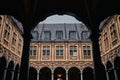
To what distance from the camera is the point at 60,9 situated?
22.1ft

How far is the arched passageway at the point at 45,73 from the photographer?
2195 centimetres

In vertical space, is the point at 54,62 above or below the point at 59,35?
below

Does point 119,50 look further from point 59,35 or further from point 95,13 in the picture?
point 59,35

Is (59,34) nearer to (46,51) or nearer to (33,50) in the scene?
(46,51)

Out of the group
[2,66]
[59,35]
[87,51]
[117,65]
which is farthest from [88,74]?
[2,66]

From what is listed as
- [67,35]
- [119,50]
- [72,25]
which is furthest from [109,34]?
[72,25]

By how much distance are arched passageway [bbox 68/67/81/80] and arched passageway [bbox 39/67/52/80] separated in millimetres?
3149

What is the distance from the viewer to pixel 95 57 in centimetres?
563

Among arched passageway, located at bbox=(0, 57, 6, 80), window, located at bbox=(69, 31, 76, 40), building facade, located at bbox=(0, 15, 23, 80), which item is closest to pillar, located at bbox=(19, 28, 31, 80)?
building facade, located at bbox=(0, 15, 23, 80)

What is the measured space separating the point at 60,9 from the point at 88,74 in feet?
57.6

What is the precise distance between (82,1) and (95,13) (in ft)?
2.76

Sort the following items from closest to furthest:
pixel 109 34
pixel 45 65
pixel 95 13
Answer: pixel 95 13 → pixel 109 34 → pixel 45 65

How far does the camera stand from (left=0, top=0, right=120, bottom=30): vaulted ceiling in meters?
6.24

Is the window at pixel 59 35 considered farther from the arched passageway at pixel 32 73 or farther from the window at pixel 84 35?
the arched passageway at pixel 32 73
